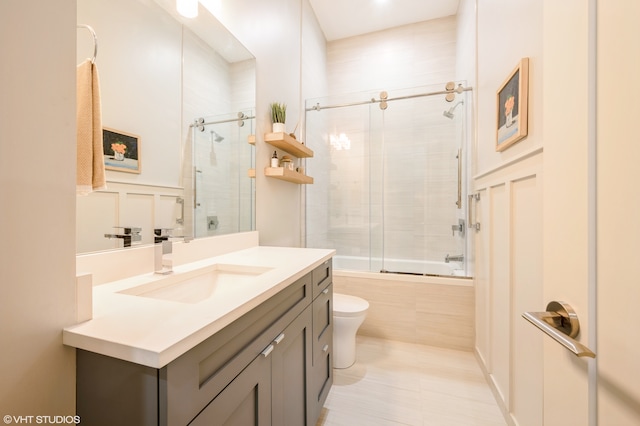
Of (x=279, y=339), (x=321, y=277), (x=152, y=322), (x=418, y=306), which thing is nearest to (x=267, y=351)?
(x=279, y=339)

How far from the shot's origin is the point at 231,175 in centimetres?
159

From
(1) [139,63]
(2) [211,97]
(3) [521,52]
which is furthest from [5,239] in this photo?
(3) [521,52]

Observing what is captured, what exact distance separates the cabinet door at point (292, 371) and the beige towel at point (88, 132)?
0.77 metres

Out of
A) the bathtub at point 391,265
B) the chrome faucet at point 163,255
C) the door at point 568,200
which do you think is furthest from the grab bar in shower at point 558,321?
the bathtub at point 391,265

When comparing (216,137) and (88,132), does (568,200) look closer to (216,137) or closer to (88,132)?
(88,132)

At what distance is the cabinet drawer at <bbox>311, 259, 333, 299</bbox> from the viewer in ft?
4.26

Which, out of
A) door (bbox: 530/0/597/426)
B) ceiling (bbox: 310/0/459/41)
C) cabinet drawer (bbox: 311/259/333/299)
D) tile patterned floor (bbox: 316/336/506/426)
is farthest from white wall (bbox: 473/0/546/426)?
ceiling (bbox: 310/0/459/41)

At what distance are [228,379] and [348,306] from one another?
1.34 m

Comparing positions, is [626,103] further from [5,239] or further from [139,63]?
[139,63]

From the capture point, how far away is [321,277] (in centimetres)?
141

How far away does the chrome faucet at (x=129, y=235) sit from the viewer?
0.97 meters

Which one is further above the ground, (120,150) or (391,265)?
(120,150)

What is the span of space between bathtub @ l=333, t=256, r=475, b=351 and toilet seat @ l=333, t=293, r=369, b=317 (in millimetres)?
418

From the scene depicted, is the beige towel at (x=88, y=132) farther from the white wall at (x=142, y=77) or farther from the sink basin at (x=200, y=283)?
the sink basin at (x=200, y=283)
